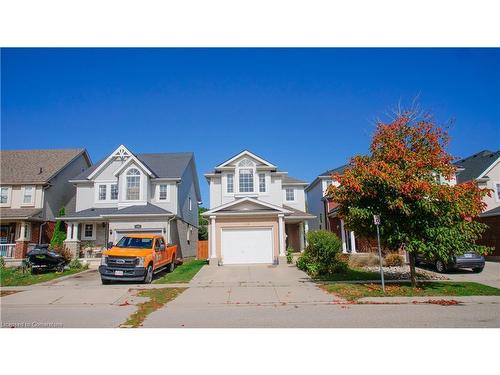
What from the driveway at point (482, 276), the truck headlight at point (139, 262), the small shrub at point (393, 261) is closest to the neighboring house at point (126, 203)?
the truck headlight at point (139, 262)

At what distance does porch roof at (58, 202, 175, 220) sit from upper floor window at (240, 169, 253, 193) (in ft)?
17.4

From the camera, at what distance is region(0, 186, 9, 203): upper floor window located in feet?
88.4

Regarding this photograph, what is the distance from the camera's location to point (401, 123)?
495 inches

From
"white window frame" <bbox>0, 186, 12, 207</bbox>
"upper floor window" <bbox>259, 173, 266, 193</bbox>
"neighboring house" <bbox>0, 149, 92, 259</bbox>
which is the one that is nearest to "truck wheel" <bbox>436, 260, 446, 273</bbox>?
"upper floor window" <bbox>259, 173, 266, 193</bbox>

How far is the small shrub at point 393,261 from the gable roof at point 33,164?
984 inches

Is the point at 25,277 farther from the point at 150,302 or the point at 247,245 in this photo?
the point at 247,245

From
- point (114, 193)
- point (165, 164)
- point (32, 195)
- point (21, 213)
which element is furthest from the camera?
point (165, 164)

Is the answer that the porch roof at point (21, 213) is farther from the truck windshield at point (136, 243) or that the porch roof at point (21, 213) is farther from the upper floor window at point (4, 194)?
the truck windshield at point (136, 243)

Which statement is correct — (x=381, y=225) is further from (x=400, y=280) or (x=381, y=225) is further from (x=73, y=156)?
(x=73, y=156)

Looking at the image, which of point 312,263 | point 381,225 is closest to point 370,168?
point 381,225

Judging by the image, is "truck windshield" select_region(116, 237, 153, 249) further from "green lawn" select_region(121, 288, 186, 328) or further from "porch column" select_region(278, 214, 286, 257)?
"porch column" select_region(278, 214, 286, 257)

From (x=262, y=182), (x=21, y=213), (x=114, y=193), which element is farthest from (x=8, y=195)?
(x=262, y=182)

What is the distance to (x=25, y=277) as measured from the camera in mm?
17406

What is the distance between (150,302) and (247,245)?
1182cm
